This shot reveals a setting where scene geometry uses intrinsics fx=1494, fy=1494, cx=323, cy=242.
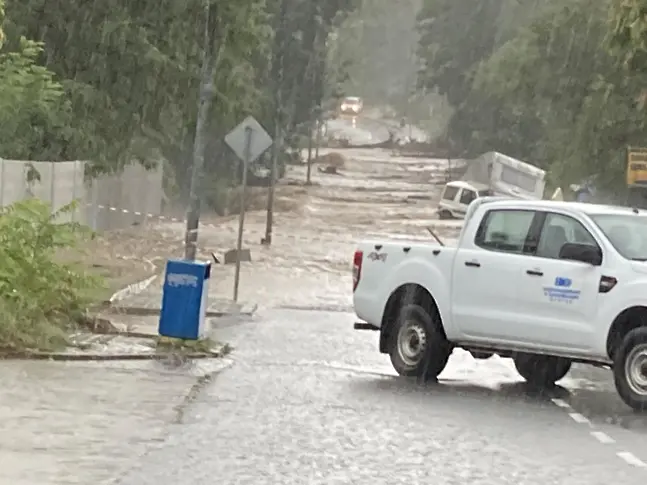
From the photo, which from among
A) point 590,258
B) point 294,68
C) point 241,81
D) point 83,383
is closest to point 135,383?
point 83,383

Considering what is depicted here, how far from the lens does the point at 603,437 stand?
12742 mm

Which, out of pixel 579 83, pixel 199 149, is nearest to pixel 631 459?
pixel 199 149

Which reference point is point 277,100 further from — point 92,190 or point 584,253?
point 584,253

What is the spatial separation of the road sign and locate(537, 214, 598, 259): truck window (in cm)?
1189

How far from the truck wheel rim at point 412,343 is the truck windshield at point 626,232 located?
2.45 metres

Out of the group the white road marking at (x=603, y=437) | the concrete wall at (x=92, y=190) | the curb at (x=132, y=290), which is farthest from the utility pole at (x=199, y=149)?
the white road marking at (x=603, y=437)

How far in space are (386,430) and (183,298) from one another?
17.1ft

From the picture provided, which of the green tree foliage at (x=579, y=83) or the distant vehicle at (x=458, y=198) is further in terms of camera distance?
the distant vehicle at (x=458, y=198)

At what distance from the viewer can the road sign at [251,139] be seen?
26828 millimetres

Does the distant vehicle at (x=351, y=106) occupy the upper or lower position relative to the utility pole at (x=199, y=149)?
upper

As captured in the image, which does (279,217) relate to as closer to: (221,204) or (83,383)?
(221,204)

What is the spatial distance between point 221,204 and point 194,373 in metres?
54.1

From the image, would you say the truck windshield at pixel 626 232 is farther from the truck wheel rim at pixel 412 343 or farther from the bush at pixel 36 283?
the bush at pixel 36 283

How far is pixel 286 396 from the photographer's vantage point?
48.2 feet
